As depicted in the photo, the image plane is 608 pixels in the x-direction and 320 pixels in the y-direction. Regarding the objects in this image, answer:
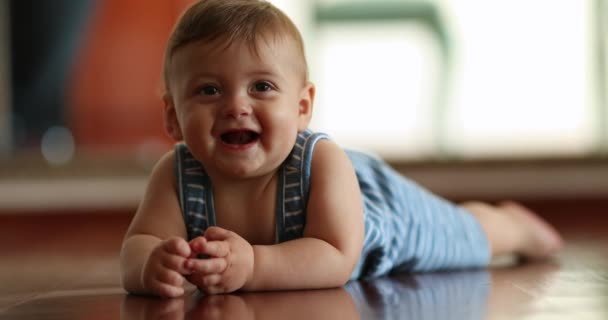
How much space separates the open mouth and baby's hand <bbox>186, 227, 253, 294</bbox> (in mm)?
127

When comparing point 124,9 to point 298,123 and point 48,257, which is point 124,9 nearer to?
point 48,257

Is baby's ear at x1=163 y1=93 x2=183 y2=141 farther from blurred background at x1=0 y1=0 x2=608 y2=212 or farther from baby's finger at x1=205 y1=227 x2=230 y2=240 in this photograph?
blurred background at x1=0 y1=0 x2=608 y2=212

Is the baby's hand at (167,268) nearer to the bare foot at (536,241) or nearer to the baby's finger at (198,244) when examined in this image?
the baby's finger at (198,244)

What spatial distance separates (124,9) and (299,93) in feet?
7.15

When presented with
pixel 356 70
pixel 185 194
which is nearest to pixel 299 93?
pixel 185 194

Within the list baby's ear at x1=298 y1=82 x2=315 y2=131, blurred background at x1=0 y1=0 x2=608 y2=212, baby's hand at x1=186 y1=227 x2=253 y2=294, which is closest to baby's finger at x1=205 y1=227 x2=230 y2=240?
baby's hand at x1=186 y1=227 x2=253 y2=294

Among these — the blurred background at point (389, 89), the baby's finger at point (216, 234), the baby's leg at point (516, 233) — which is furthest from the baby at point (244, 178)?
the blurred background at point (389, 89)

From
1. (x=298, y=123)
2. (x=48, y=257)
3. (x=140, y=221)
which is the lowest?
(x=48, y=257)

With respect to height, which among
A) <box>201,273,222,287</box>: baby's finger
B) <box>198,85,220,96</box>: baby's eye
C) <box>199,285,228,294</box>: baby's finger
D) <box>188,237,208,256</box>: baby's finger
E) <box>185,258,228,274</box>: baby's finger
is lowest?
<box>199,285,228,294</box>: baby's finger

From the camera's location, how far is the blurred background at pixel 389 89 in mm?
3006

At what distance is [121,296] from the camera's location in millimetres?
974

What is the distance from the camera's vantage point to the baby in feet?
3.00

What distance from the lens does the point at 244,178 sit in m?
1.01

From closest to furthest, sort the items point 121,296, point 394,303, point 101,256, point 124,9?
point 394,303 → point 121,296 → point 101,256 → point 124,9
